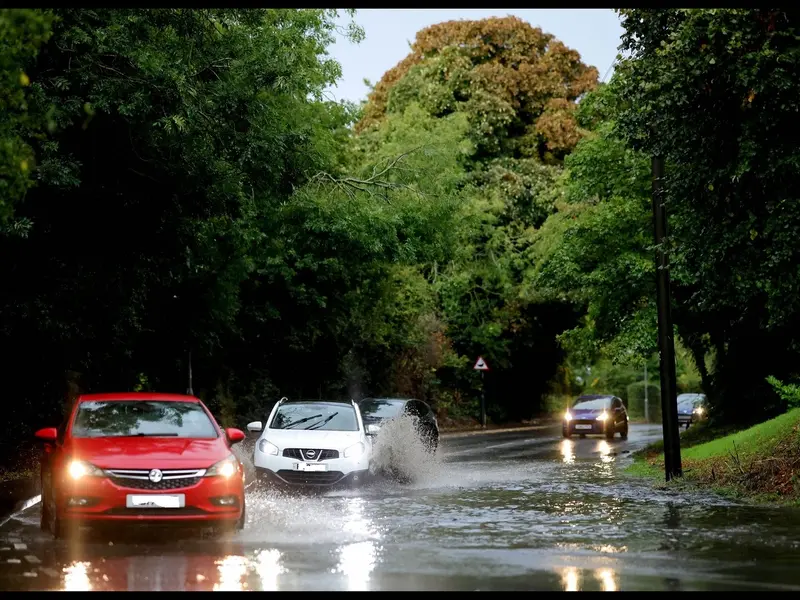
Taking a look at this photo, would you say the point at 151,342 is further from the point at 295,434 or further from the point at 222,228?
the point at 295,434

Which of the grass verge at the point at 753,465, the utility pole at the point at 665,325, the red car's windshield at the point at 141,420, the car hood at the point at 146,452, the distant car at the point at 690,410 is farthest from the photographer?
the distant car at the point at 690,410

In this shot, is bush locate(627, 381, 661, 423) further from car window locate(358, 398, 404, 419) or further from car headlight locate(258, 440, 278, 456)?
car headlight locate(258, 440, 278, 456)

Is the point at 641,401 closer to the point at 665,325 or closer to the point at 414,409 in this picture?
Result: the point at 414,409

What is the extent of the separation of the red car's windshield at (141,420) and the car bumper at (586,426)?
31.4 meters

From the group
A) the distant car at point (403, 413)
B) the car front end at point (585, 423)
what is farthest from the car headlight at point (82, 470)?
the car front end at point (585, 423)

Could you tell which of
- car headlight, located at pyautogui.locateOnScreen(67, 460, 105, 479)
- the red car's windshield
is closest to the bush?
the red car's windshield

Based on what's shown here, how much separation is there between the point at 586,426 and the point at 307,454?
26562 mm

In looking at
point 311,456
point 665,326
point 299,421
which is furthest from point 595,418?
point 311,456

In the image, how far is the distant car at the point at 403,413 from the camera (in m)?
28.0

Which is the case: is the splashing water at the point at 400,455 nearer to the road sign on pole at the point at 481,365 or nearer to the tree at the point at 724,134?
the tree at the point at 724,134

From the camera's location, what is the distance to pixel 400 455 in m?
23.2

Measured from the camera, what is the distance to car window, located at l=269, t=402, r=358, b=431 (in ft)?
68.8

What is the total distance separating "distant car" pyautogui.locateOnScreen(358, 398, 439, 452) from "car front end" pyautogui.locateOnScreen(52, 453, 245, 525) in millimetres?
13751

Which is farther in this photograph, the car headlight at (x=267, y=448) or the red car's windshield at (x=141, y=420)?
the car headlight at (x=267, y=448)
